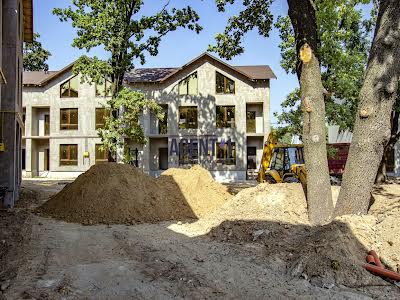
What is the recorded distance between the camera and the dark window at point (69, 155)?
115 feet

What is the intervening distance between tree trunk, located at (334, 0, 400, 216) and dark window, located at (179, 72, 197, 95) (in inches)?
1048

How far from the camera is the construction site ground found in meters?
5.30

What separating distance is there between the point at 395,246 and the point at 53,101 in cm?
3349

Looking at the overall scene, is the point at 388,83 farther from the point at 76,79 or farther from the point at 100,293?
the point at 76,79

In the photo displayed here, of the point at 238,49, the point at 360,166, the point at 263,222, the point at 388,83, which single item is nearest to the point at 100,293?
the point at 263,222

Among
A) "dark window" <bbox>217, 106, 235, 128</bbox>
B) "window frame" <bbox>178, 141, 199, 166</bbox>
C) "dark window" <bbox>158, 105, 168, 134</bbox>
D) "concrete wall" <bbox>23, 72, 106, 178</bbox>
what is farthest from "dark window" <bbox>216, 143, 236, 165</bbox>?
"concrete wall" <bbox>23, 72, 106, 178</bbox>

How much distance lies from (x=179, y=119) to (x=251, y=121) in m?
6.22

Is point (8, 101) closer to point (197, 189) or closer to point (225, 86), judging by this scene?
point (197, 189)

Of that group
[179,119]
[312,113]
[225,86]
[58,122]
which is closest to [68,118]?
[58,122]

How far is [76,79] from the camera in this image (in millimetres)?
35125

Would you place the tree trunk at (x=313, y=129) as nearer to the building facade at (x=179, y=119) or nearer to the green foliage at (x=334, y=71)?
the green foliage at (x=334, y=71)

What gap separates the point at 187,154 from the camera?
1303 inches

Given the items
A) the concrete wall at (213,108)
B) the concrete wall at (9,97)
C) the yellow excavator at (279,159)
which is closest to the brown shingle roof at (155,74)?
the concrete wall at (213,108)

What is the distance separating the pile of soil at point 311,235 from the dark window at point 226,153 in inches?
888
